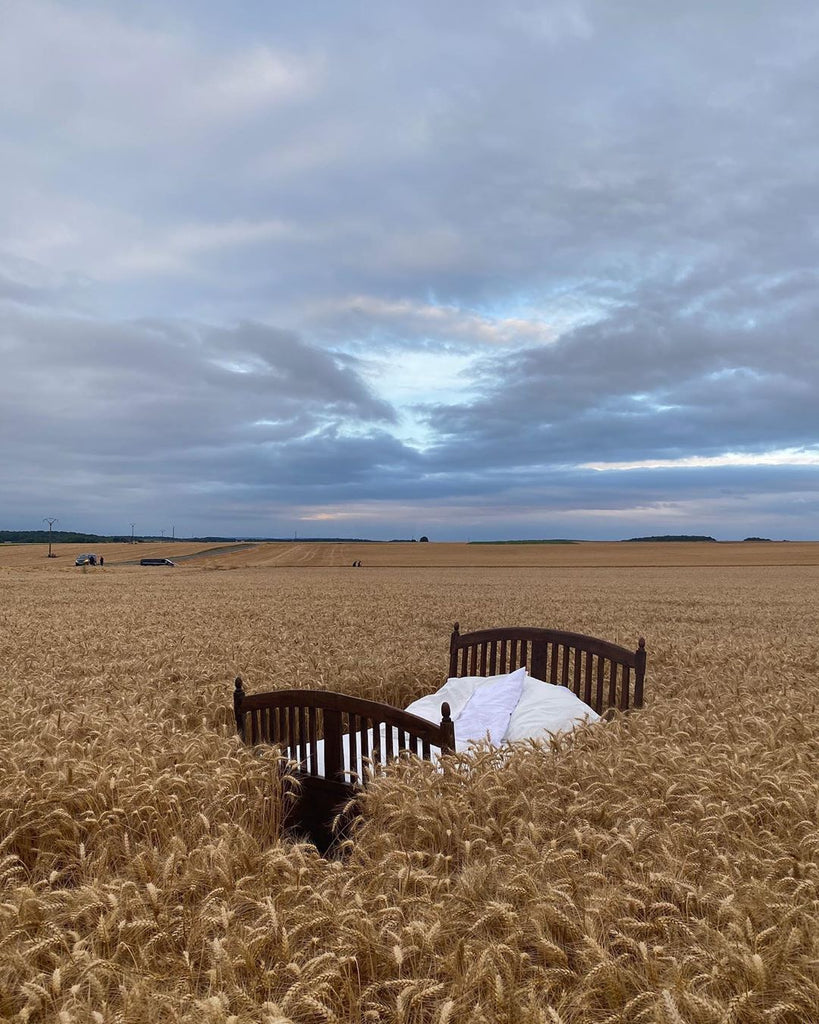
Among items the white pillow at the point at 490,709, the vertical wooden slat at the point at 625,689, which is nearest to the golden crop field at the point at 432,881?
the vertical wooden slat at the point at 625,689

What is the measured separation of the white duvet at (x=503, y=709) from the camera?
653cm

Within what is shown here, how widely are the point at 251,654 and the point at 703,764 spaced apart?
26.4 ft

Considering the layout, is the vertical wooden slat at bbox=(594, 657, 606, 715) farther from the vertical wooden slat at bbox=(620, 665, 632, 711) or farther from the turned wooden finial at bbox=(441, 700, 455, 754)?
the turned wooden finial at bbox=(441, 700, 455, 754)

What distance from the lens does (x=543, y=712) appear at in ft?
22.2

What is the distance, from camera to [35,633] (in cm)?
1345

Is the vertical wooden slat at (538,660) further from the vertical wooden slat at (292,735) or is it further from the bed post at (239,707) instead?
the bed post at (239,707)

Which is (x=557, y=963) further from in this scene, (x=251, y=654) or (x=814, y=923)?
(x=251, y=654)

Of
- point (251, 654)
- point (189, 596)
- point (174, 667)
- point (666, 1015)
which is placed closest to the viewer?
point (666, 1015)

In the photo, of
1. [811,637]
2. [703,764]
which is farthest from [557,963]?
[811,637]

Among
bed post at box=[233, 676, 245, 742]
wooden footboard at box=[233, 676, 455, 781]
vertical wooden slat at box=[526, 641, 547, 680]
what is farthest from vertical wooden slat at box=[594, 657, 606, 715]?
bed post at box=[233, 676, 245, 742]

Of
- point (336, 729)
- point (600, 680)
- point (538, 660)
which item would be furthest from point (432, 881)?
point (538, 660)

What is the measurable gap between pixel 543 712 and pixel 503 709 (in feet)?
1.42

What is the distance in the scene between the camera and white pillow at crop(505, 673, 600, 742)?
256 inches

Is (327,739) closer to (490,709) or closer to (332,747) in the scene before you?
(332,747)
